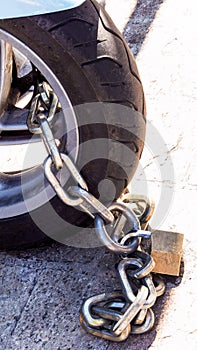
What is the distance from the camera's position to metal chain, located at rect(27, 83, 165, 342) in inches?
85.3

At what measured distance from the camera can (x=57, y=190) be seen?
2.18 m

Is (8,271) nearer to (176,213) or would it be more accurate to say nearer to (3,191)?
(3,191)

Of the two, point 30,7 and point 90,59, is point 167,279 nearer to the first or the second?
point 90,59

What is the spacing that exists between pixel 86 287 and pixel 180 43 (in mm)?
1639

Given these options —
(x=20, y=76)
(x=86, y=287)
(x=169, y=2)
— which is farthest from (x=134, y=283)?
(x=169, y=2)

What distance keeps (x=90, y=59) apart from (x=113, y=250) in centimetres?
64

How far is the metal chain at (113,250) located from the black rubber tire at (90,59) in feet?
0.46

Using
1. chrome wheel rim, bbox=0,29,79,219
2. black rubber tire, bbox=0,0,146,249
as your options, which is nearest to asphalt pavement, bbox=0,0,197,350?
chrome wheel rim, bbox=0,29,79,219

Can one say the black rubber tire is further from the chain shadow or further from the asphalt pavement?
the chain shadow

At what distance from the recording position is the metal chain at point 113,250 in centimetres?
217

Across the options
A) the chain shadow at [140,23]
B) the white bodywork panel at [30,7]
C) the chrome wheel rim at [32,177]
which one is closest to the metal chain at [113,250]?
the chrome wheel rim at [32,177]

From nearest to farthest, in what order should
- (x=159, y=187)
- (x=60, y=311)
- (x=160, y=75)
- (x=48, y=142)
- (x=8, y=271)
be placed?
(x=48, y=142) → (x=60, y=311) → (x=8, y=271) → (x=159, y=187) → (x=160, y=75)

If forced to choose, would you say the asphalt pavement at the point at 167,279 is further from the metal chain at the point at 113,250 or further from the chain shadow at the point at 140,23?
the chain shadow at the point at 140,23

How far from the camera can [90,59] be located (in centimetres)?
216
